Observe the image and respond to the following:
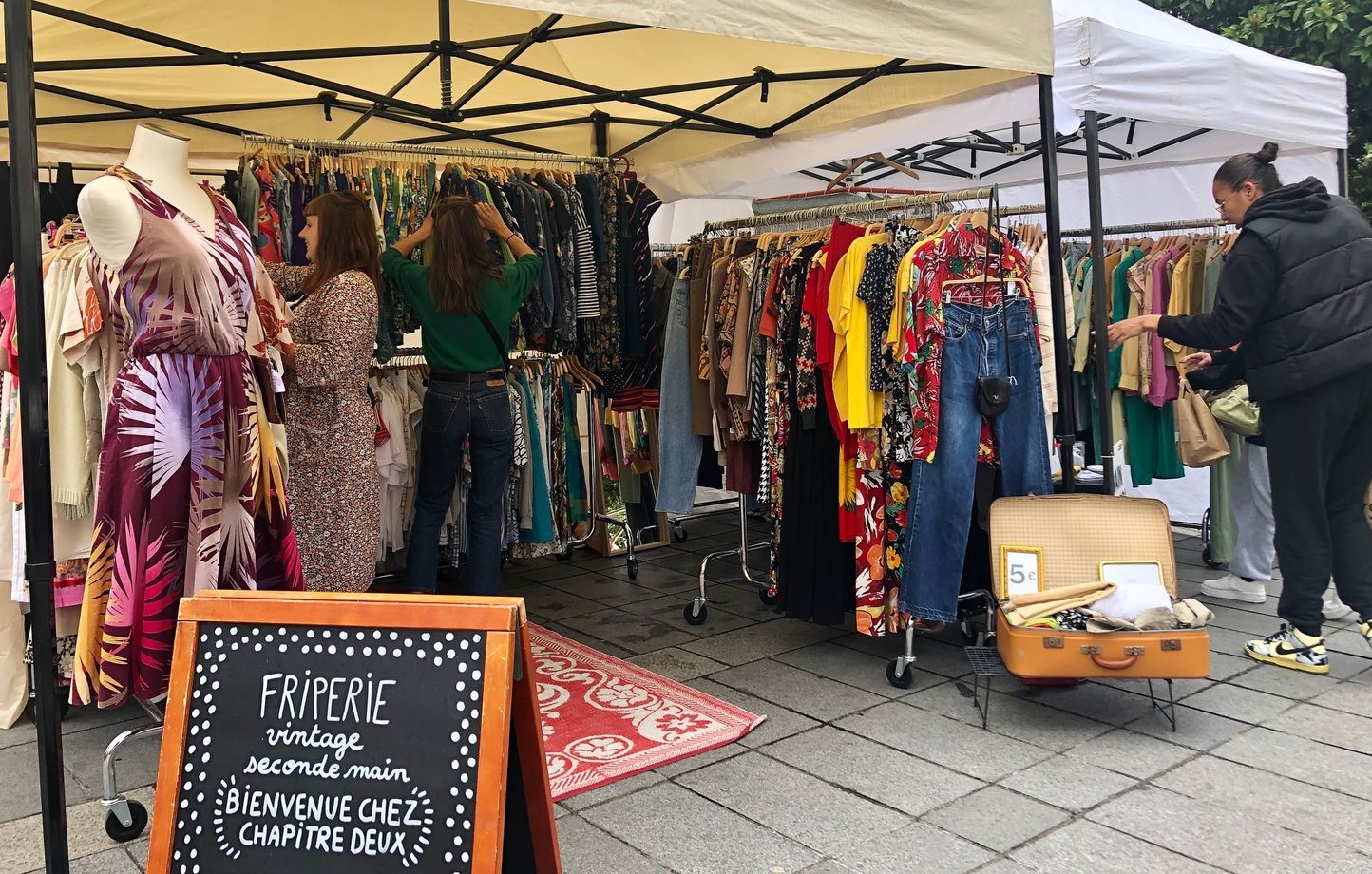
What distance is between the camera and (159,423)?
2.72 metres

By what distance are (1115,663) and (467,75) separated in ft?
14.1

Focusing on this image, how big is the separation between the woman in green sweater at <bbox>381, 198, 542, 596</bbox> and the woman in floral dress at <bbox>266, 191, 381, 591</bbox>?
0.89ft

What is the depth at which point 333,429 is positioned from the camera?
3924 millimetres

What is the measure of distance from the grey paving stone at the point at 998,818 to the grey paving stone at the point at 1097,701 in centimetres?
78

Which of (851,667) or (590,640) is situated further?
(590,640)

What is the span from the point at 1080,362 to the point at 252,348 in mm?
4182

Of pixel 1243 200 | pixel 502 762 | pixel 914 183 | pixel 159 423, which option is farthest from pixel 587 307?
pixel 914 183

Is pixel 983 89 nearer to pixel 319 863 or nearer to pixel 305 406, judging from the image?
pixel 305 406

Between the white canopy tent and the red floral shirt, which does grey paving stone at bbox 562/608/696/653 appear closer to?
the red floral shirt

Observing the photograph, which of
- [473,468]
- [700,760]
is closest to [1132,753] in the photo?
[700,760]

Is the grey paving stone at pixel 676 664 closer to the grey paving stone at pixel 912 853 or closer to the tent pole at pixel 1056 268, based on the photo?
the grey paving stone at pixel 912 853

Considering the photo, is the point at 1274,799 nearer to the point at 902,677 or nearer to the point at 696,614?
the point at 902,677

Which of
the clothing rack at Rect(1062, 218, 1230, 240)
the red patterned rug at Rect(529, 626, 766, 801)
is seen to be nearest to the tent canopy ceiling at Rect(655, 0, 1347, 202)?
the clothing rack at Rect(1062, 218, 1230, 240)

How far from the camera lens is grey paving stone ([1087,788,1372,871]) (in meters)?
2.62
